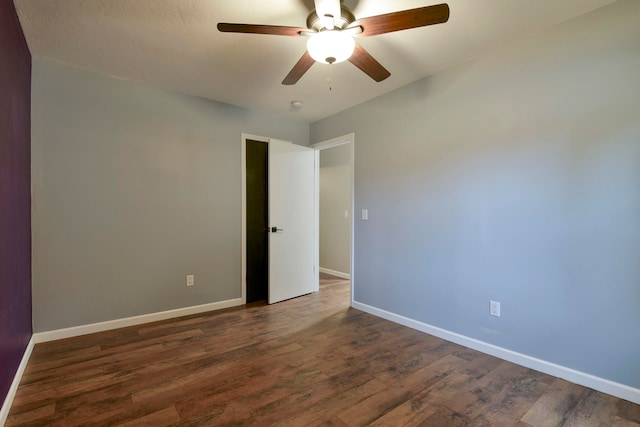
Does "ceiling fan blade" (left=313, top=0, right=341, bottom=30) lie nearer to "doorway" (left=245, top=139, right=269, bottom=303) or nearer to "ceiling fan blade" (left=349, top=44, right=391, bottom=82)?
A: "ceiling fan blade" (left=349, top=44, right=391, bottom=82)

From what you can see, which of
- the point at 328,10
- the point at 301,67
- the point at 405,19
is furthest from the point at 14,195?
the point at 405,19

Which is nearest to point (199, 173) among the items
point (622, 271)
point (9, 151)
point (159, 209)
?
point (159, 209)

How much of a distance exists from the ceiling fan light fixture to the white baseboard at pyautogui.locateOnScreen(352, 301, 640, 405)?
244 cm

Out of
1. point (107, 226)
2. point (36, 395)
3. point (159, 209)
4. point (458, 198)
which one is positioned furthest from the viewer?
point (159, 209)

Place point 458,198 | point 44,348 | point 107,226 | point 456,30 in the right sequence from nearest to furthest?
point 456,30
point 44,348
point 458,198
point 107,226

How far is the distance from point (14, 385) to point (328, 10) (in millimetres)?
2912

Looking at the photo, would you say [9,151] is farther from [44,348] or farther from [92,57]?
[44,348]

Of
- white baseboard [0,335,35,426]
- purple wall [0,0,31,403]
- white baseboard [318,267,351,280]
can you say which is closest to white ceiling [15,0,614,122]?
purple wall [0,0,31,403]

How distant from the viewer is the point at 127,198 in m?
2.92

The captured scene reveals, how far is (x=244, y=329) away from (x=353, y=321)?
1.12 meters

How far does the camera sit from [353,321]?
313cm

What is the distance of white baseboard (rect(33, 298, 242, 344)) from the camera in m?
2.57

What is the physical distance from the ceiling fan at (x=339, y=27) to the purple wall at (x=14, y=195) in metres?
1.37

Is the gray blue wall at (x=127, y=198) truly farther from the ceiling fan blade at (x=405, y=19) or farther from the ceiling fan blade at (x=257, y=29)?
the ceiling fan blade at (x=405, y=19)
